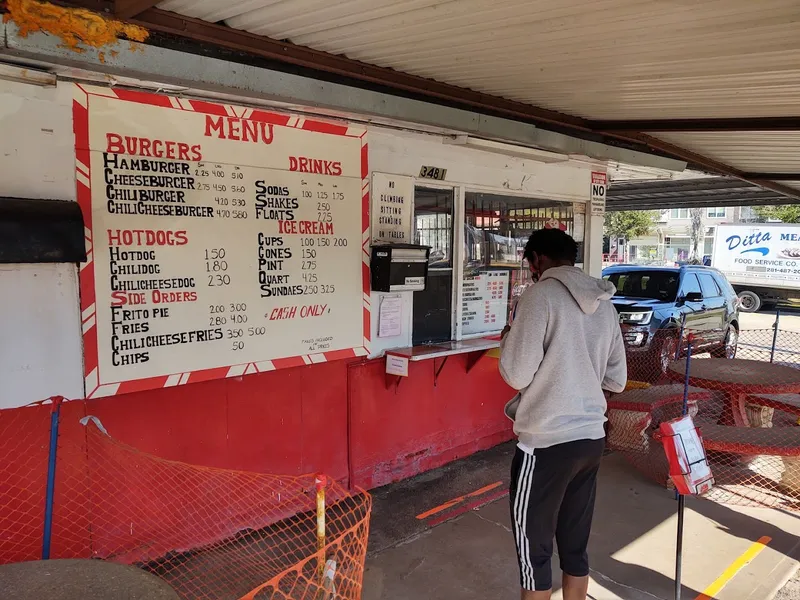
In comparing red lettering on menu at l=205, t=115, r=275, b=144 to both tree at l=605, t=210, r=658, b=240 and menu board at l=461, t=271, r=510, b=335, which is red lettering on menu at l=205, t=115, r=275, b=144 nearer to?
menu board at l=461, t=271, r=510, b=335

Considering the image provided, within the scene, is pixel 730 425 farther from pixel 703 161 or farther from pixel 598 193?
pixel 703 161

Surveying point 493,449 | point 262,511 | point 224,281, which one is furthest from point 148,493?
point 493,449

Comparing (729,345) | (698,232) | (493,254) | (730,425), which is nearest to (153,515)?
(493,254)

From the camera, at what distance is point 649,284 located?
10.5 meters

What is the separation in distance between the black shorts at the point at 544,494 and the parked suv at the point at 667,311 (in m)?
5.49

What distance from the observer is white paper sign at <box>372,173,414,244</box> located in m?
4.70

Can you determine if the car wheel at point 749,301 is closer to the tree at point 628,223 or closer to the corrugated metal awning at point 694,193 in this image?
the corrugated metal awning at point 694,193

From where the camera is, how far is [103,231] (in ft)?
11.0

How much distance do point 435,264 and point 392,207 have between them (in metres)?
0.72

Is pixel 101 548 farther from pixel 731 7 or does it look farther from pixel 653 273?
pixel 653 273

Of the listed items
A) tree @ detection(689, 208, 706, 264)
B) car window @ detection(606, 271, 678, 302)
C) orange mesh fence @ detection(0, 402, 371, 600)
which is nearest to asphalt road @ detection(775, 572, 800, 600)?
orange mesh fence @ detection(0, 402, 371, 600)

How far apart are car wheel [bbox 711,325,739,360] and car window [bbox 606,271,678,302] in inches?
48.2

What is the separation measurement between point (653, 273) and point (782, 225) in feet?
45.1

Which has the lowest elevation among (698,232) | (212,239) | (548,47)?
(212,239)
